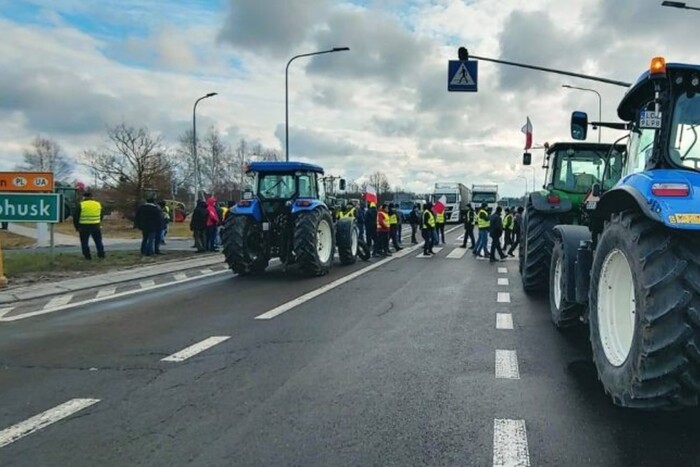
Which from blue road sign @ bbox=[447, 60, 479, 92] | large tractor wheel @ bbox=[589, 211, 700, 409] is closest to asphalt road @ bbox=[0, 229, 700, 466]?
large tractor wheel @ bbox=[589, 211, 700, 409]

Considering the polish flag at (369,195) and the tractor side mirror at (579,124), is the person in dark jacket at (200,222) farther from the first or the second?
the tractor side mirror at (579,124)

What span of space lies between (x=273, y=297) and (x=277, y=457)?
679 centimetres

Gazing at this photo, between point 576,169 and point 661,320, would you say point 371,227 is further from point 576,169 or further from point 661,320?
point 661,320

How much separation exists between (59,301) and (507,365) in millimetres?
7971

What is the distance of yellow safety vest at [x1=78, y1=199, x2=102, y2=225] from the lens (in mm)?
15984

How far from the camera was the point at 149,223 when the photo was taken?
17609 millimetres

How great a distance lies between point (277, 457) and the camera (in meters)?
3.87

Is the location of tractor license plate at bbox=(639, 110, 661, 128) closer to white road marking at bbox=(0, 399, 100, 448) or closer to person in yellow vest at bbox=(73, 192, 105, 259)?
white road marking at bbox=(0, 399, 100, 448)

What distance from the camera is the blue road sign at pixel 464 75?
709 inches

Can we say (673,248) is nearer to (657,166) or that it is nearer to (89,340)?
(657,166)

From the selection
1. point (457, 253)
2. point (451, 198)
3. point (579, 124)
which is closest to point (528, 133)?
point (457, 253)

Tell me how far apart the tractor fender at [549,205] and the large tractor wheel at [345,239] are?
6390mm

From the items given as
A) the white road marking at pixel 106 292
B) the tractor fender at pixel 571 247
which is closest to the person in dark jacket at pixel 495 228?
the tractor fender at pixel 571 247

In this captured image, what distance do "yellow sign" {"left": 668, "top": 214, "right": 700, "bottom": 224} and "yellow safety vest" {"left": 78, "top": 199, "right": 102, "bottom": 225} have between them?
14.9m
